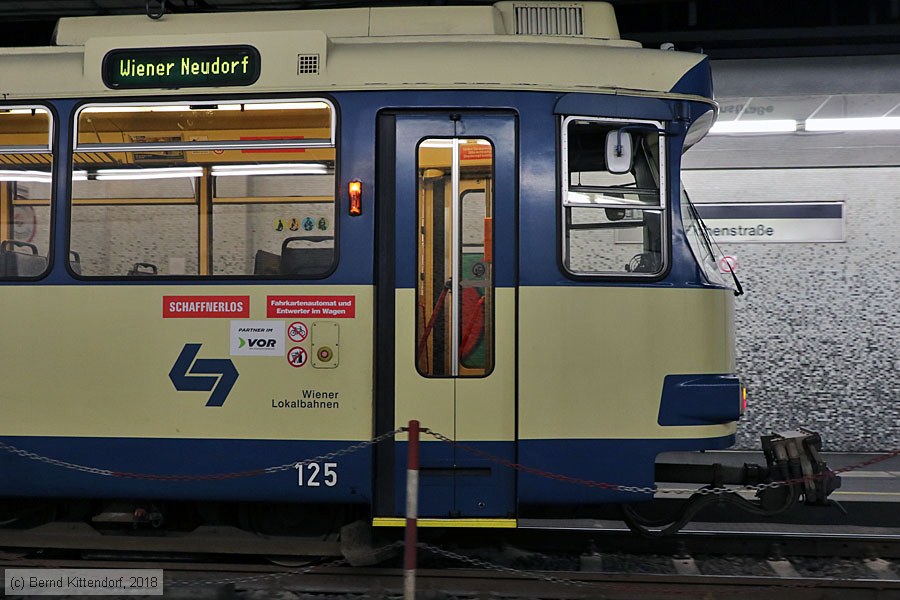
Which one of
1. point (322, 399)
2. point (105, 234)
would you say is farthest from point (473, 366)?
point (105, 234)

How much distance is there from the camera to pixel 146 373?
18.0 ft

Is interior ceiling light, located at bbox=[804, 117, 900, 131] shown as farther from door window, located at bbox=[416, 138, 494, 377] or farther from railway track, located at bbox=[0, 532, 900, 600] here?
door window, located at bbox=[416, 138, 494, 377]

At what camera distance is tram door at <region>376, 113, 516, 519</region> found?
5.37 meters

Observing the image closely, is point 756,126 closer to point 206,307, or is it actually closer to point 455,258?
point 455,258

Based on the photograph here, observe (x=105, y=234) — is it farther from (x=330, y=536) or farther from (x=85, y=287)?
(x=330, y=536)

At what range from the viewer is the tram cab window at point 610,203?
17.8 ft

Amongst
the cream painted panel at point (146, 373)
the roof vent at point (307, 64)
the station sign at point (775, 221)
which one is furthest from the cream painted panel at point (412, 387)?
the station sign at point (775, 221)

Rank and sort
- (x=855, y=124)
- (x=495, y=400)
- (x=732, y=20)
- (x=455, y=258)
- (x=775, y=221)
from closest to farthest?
(x=495, y=400) → (x=455, y=258) → (x=732, y=20) → (x=855, y=124) → (x=775, y=221)

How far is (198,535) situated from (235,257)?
206 centimetres

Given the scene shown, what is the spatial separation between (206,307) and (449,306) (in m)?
1.61

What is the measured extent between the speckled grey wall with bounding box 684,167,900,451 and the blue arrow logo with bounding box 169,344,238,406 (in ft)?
24.6

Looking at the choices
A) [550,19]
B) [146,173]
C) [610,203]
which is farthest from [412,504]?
[550,19]

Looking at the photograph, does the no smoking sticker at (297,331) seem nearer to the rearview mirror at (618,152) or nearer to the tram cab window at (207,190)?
the tram cab window at (207,190)

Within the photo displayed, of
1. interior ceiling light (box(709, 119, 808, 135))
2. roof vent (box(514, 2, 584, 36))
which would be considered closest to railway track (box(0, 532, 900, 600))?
roof vent (box(514, 2, 584, 36))
